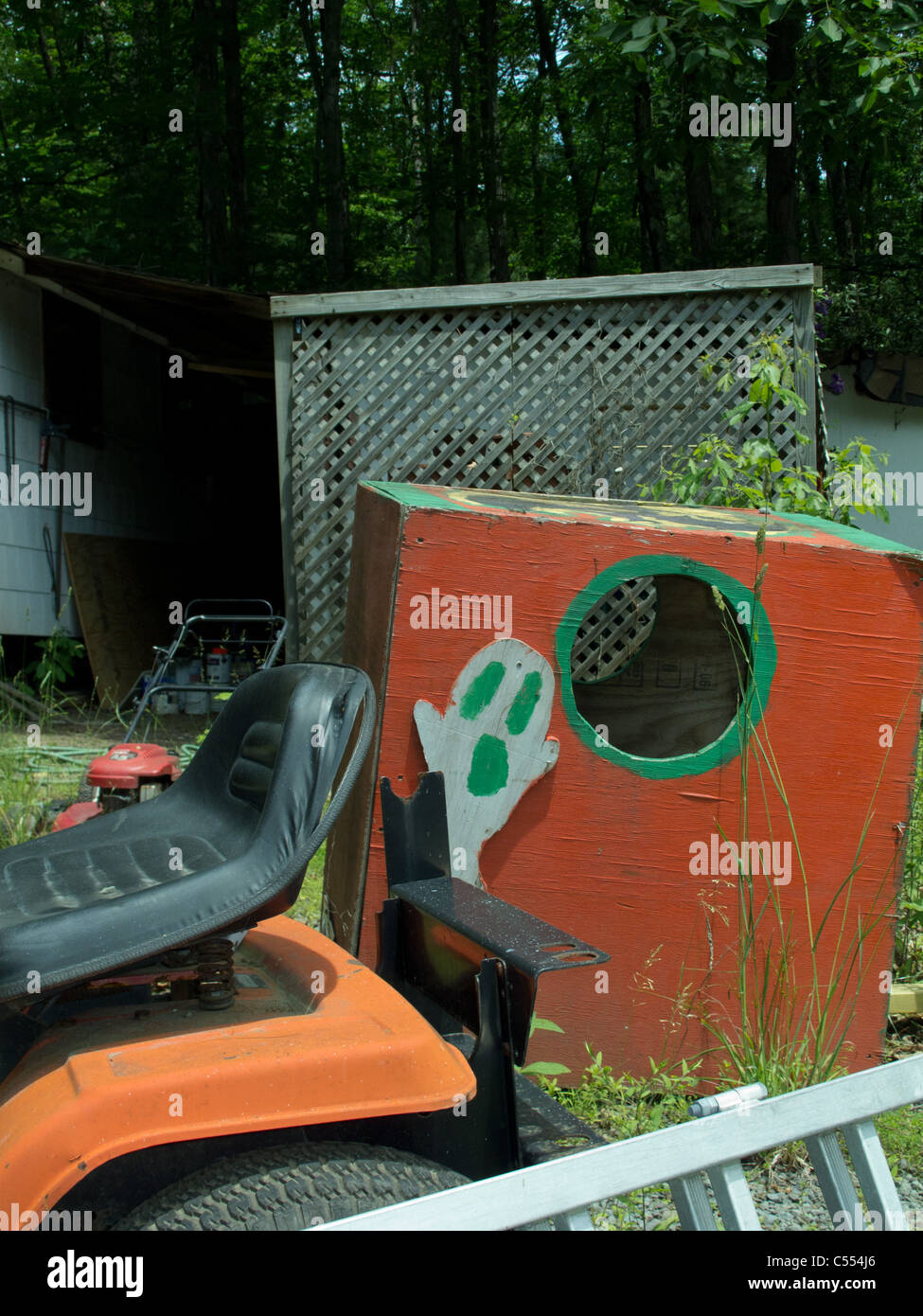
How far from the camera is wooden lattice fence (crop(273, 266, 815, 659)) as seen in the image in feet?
22.8

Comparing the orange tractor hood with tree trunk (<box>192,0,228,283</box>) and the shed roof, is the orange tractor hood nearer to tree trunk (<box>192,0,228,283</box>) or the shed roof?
the shed roof

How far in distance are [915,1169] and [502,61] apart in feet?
74.4

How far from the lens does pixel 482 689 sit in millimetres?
2883

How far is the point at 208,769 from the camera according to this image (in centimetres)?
228

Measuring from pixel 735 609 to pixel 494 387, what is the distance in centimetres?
466

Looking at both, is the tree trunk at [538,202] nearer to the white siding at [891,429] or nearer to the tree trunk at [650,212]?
the tree trunk at [650,212]

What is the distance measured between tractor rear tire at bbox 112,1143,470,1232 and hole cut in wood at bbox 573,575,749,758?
2010 millimetres

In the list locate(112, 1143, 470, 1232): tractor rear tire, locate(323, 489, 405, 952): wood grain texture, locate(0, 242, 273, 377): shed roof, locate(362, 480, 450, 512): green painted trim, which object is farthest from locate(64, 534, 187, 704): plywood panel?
locate(112, 1143, 470, 1232): tractor rear tire

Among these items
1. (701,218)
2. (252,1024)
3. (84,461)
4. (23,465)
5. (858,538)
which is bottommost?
(252,1024)

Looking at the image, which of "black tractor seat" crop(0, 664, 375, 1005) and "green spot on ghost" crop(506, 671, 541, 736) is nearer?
"black tractor seat" crop(0, 664, 375, 1005)

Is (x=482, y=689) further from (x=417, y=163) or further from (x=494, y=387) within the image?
(x=417, y=163)

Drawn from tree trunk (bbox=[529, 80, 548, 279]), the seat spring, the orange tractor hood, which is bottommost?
the orange tractor hood

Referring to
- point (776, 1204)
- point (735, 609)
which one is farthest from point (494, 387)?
point (776, 1204)

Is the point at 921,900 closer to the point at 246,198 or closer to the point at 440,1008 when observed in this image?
the point at 440,1008
